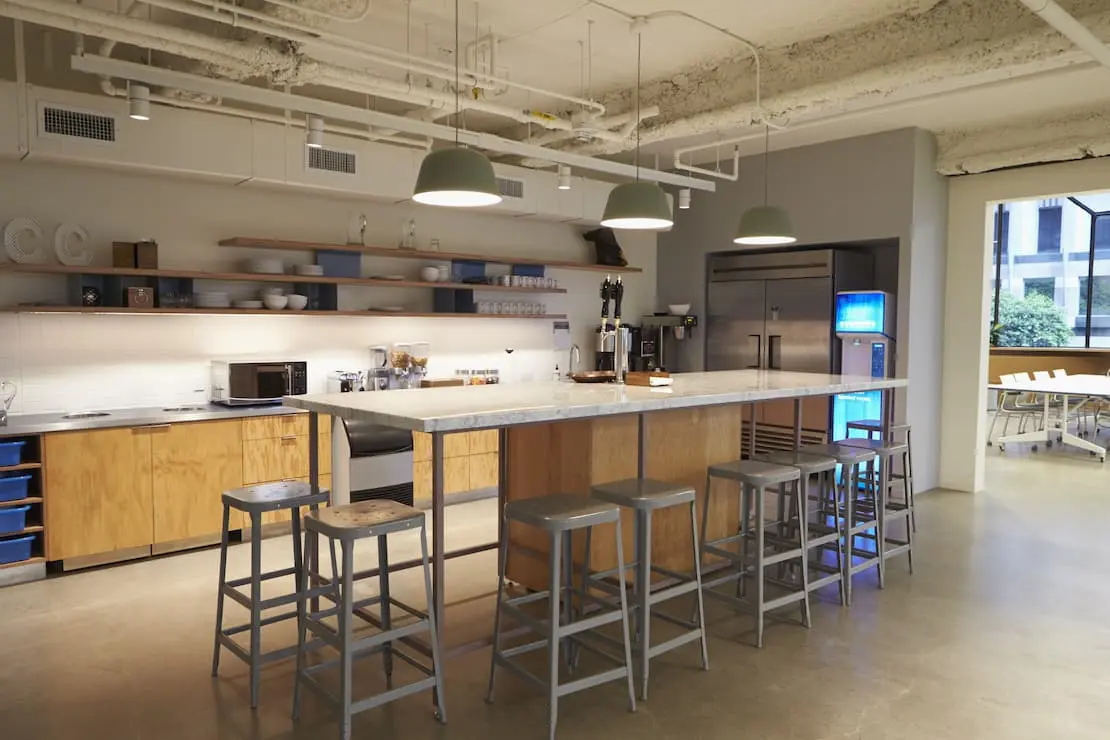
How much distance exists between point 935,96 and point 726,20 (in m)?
1.88

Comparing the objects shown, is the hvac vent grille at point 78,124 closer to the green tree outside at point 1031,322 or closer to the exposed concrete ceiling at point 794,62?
the exposed concrete ceiling at point 794,62

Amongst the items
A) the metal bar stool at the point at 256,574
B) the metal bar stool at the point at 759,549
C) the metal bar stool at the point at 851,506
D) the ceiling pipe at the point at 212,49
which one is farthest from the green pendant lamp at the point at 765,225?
the metal bar stool at the point at 256,574

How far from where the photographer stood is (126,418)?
4.75 metres

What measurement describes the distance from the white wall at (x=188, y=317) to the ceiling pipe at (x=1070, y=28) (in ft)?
14.6

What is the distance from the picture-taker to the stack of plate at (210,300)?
5.36m

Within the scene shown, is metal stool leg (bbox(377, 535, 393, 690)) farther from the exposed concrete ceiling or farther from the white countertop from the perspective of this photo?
the exposed concrete ceiling

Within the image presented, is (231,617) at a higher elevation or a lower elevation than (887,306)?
lower

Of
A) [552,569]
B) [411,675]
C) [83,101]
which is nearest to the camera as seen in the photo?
[552,569]

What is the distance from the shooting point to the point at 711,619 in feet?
12.8

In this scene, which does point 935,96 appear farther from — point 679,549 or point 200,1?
point 200,1

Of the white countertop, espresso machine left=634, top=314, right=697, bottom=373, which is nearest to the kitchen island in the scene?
the white countertop

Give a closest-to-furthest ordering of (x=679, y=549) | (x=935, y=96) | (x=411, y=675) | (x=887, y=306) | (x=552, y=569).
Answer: (x=552, y=569)
(x=411, y=675)
(x=679, y=549)
(x=935, y=96)
(x=887, y=306)

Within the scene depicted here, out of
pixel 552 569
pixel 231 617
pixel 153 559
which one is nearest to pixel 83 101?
pixel 153 559

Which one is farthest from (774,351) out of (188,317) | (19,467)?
(19,467)
